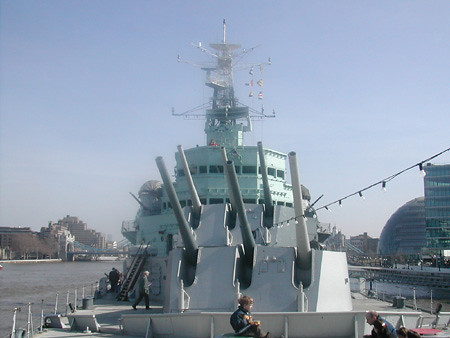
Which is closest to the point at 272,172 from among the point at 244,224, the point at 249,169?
the point at 249,169

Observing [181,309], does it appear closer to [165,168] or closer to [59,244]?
[165,168]

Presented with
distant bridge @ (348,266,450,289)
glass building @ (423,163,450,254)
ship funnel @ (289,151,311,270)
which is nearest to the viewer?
ship funnel @ (289,151,311,270)

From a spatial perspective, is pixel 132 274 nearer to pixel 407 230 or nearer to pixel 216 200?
pixel 216 200

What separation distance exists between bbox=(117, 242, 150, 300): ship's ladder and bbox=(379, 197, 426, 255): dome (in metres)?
85.4

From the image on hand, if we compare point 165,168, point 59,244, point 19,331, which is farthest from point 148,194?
point 59,244

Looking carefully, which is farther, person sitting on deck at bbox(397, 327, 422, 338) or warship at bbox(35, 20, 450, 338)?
warship at bbox(35, 20, 450, 338)

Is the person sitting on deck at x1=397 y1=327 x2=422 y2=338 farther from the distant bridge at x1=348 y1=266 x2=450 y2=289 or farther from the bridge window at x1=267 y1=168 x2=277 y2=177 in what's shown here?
the distant bridge at x1=348 y1=266 x2=450 y2=289

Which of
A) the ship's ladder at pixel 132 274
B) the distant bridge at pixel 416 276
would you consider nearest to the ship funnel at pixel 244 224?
the ship's ladder at pixel 132 274

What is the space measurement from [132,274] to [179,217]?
609 centimetres

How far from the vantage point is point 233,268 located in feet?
32.3

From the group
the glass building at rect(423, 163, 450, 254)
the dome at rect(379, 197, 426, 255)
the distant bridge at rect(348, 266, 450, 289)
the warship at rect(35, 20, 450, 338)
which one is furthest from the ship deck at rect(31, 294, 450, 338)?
the dome at rect(379, 197, 426, 255)

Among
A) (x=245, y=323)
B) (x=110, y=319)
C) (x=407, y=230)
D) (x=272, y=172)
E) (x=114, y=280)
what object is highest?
(x=407, y=230)

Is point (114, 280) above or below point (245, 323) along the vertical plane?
below

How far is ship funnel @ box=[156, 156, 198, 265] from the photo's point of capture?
10008 millimetres
